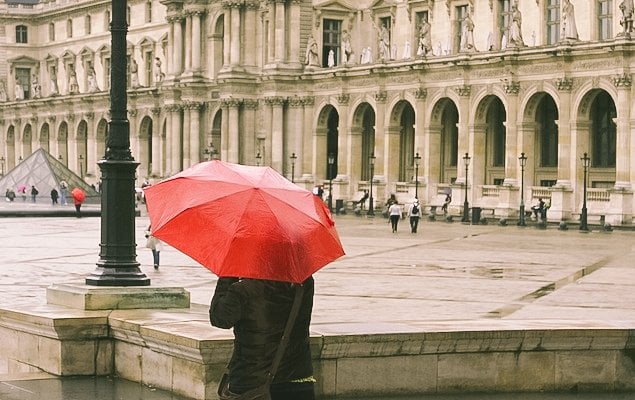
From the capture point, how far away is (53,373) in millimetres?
16547

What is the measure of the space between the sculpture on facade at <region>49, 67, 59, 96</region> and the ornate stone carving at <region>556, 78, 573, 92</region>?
66.7 meters

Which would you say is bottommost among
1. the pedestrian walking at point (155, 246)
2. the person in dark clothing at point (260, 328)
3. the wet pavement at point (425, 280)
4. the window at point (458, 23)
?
the wet pavement at point (425, 280)

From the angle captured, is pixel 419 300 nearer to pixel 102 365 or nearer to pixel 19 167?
pixel 102 365

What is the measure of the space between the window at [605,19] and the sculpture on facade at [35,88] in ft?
226

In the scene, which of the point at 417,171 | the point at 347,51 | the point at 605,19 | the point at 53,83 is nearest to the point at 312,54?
the point at 347,51

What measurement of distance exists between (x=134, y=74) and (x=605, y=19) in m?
50.4

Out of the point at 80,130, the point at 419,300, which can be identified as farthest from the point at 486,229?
the point at 80,130

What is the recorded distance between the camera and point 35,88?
13062 cm

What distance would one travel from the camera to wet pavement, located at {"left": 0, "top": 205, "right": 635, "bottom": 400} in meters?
16.4

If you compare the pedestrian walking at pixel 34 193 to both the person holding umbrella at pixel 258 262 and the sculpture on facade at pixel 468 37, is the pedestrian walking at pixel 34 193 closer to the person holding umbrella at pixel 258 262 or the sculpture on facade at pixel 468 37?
the sculpture on facade at pixel 468 37

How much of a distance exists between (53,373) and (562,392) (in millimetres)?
5648

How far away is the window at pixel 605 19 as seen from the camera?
70.0 meters

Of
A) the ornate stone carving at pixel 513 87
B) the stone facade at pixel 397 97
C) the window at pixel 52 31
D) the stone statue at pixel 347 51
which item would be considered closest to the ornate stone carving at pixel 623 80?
the stone facade at pixel 397 97

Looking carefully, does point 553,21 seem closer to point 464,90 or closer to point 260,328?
point 464,90
